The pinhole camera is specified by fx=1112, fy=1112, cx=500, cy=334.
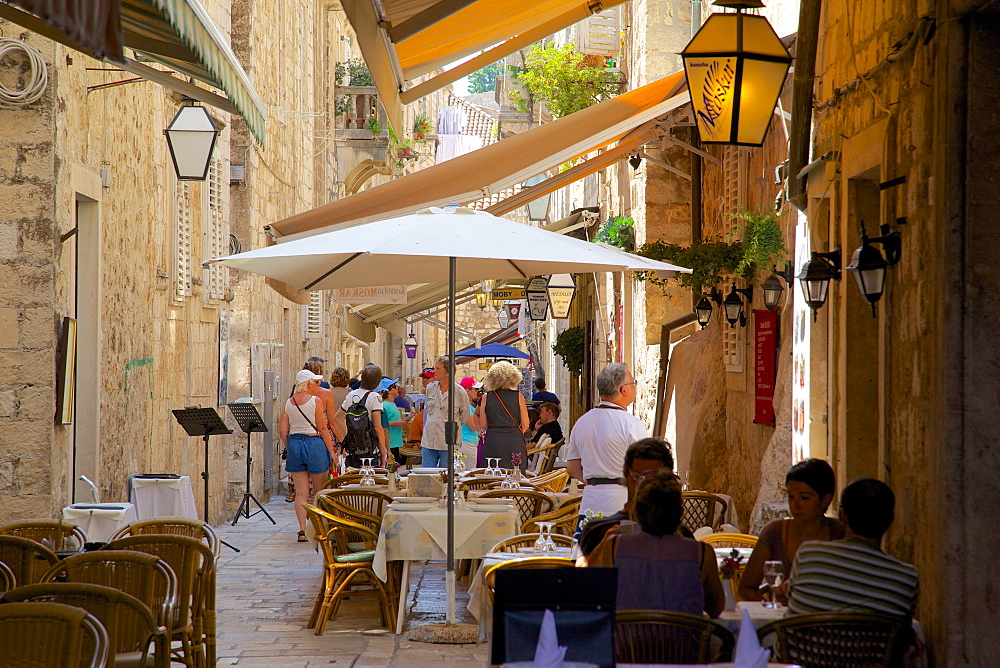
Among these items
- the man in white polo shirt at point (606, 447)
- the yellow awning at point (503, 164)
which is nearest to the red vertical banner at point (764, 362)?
the yellow awning at point (503, 164)

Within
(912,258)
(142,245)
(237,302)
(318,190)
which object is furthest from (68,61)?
(318,190)

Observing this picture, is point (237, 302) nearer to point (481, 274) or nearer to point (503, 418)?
point (503, 418)

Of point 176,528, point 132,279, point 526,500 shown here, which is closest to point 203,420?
point 132,279

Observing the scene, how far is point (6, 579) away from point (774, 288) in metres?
5.54

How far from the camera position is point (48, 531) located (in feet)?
19.5

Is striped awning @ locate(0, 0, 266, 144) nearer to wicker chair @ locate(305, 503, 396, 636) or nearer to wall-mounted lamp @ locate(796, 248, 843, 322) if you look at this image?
wicker chair @ locate(305, 503, 396, 636)

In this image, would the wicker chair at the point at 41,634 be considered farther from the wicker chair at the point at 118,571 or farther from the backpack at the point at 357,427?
the backpack at the point at 357,427

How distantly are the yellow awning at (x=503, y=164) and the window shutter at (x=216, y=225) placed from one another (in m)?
3.30

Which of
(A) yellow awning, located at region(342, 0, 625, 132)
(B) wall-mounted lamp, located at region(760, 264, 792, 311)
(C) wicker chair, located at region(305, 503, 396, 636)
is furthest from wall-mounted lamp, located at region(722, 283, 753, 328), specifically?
(C) wicker chair, located at region(305, 503, 396, 636)

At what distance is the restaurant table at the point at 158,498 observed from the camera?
8.60 meters

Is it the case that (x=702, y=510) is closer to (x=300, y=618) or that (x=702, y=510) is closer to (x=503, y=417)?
(x=300, y=618)

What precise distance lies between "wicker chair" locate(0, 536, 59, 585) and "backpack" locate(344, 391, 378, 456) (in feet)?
24.0

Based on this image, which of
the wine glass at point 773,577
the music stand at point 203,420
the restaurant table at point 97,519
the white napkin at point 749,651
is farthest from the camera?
the music stand at point 203,420

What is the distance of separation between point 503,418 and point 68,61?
5.56 metres
